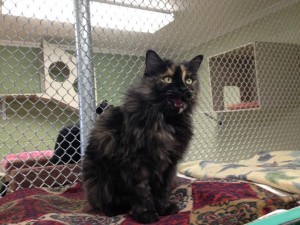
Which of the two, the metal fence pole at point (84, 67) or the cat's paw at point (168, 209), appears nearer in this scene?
the cat's paw at point (168, 209)

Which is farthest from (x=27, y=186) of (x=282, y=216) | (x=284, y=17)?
(x=284, y=17)

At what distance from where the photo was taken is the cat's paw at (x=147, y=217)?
768mm

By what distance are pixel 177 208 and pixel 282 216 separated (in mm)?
342

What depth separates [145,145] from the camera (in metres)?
0.82

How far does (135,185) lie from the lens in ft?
2.69

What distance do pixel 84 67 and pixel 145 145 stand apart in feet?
1.77

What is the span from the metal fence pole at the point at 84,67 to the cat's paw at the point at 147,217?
471 millimetres

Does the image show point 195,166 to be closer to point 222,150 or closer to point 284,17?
point 222,150

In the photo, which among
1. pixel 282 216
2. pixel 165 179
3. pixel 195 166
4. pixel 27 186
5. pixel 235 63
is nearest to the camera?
pixel 282 216

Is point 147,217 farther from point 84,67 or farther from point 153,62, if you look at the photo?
point 84,67

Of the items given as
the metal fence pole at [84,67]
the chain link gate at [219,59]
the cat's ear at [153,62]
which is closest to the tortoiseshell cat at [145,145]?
the cat's ear at [153,62]

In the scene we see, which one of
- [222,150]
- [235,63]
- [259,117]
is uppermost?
[235,63]

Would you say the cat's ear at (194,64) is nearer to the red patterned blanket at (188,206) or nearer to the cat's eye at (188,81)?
the cat's eye at (188,81)

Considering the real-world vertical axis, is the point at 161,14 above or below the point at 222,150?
above
